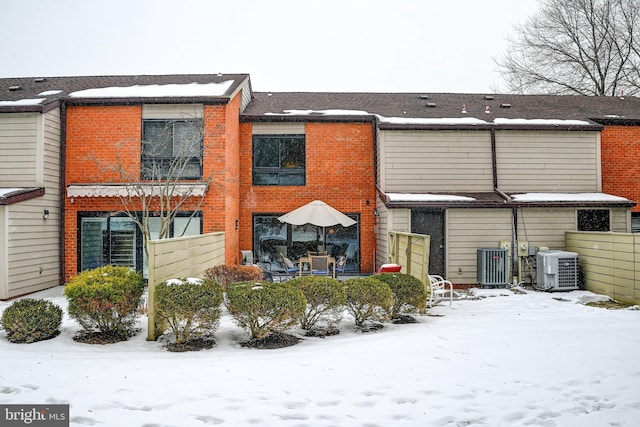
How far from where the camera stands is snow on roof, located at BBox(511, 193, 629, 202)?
39.8 ft

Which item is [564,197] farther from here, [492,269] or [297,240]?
[297,240]

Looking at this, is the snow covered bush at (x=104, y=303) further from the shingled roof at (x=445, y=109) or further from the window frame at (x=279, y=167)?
the shingled roof at (x=445, y=109)

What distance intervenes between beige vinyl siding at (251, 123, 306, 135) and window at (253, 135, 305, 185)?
0.41ft

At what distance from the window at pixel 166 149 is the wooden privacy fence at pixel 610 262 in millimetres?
10182

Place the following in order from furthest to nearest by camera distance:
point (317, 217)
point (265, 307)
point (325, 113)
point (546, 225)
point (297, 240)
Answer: point (325, 113)
point (297, 240)
point (546, 225)
point (317, 217)
point (265, 307)

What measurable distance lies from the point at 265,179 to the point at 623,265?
31.6ft

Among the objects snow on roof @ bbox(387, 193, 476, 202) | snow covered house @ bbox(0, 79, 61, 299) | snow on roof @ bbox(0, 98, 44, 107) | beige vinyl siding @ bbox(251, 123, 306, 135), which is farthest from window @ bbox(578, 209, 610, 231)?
snow on roof @ bbox(0, 98, 44, 107)

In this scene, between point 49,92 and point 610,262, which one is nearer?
point 610,262

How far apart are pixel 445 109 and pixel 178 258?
10456 millimetres

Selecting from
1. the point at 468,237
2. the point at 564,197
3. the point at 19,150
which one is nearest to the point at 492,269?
the point at 468,237

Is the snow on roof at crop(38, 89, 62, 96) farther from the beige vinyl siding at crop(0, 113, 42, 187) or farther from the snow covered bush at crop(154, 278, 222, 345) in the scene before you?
the snow covered bush at crop(154, 278, 222, 345)

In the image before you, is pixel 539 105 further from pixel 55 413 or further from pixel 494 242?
pixel 55 413

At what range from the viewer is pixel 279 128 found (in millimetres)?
13945

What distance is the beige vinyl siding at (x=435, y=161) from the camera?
12.7 m
